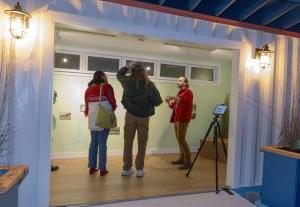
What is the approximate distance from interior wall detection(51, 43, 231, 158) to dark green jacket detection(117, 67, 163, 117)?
1.21m

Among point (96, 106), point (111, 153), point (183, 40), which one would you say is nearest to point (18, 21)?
point (96, 106)

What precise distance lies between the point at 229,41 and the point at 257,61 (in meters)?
0.48

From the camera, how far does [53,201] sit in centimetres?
269

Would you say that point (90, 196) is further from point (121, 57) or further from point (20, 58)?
point (121, 57)

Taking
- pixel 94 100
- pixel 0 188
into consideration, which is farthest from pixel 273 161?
pixel 0 188

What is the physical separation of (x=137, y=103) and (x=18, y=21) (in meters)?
1.80

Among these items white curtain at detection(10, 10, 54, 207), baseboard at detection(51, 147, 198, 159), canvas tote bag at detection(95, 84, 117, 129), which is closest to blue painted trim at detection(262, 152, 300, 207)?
canvas tote bag at detection(95, 84, 117, 129)

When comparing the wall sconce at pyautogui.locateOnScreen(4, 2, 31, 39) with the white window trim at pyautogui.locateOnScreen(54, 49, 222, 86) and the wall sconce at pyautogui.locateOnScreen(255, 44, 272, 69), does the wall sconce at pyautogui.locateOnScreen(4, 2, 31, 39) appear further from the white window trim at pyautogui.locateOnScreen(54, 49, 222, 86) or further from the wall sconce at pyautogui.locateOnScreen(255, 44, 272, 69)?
the wall sconce at pyautogui.locateOnScreen(255, 44, 272, 69)

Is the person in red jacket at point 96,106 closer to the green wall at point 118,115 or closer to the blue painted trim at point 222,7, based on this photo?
the green wall at point 118,115

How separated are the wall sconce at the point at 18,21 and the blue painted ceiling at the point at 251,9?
126 centimetres

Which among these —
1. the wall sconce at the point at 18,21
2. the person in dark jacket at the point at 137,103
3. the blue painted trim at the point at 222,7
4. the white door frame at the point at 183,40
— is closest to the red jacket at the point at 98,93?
the person in dark jacket at the point at 137,103

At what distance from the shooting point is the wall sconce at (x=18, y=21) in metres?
A: 2.17

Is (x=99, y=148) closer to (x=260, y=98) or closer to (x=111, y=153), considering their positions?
(x=111, y=153)

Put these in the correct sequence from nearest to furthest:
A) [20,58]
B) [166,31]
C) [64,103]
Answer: [20,58] → [166,31] → [64,103]
